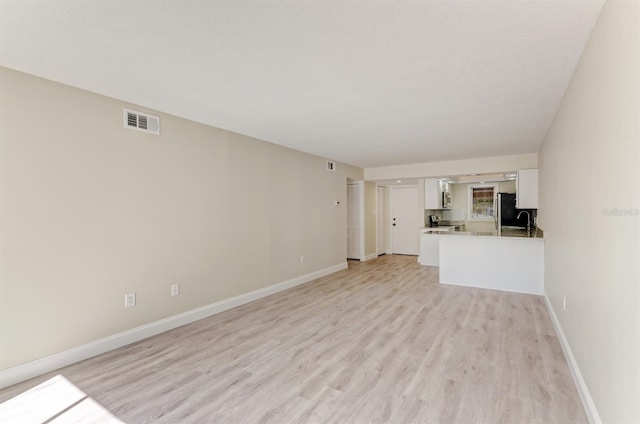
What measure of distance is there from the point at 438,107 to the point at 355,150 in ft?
7.50

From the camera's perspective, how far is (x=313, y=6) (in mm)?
1657

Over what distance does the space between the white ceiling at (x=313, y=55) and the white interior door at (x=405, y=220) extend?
Result: 5.47 meters

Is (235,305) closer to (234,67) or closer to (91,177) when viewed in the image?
(91,177)

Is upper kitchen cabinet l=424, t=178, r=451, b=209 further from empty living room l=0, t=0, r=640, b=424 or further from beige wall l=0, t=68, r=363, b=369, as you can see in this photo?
beige wall l=0, t=68, r=363, b=369

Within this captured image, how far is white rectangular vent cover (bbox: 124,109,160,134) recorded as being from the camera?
312cm

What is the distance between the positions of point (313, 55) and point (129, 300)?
2.89 metres

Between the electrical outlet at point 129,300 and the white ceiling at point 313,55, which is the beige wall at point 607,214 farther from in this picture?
the electrical outlet at point 129,300

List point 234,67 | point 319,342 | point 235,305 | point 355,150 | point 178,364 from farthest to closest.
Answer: point 355,150 < point 235,305 < point 319,342 < point 178,364 < point 234,67

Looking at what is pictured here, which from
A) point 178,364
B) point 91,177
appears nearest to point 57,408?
point 178,364

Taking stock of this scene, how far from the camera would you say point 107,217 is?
2975 mm

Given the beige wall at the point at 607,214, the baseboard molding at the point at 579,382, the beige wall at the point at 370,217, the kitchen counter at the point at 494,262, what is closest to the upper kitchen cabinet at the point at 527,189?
the kitchen counter at the point at 494,262

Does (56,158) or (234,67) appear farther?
(56,158)

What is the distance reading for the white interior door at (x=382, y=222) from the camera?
28.6ft

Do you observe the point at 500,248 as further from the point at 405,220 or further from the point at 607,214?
the point at 405,220
